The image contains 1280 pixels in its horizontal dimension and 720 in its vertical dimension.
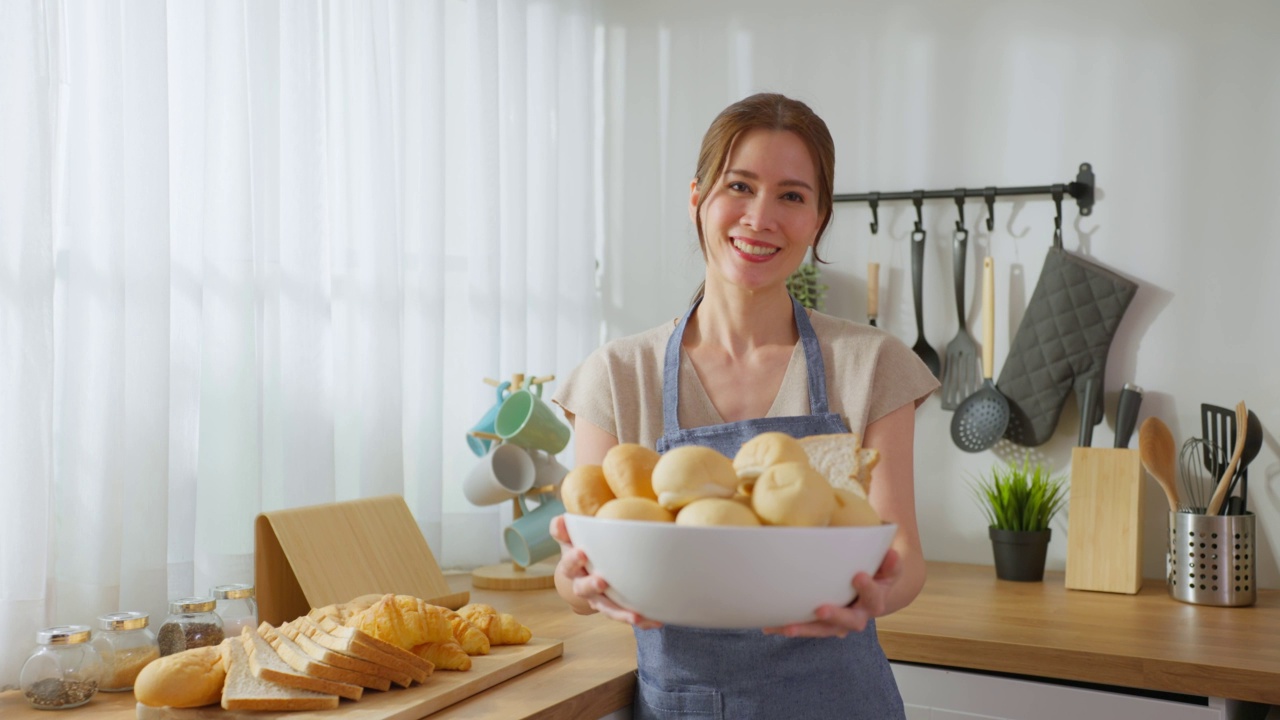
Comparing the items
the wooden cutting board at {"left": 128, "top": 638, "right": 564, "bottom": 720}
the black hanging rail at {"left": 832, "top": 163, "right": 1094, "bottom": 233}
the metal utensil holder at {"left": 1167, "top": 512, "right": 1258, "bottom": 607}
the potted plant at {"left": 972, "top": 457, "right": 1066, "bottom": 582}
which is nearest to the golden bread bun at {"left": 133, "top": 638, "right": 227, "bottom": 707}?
the wooden cutting board at {"left": 128, "top": 638, "right": 564, "bottom": 720}

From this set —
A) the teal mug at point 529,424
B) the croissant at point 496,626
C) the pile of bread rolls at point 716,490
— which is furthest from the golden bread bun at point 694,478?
the teal mug at point 529,424

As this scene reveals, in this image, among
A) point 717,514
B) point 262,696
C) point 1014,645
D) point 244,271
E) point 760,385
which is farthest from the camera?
point 244,271

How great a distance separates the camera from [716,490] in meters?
0.80

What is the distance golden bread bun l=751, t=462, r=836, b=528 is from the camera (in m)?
0.77

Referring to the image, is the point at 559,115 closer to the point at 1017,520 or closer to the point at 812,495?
the point at 1017,520

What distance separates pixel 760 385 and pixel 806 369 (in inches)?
2.1

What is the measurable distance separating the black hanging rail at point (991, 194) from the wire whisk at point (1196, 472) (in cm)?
46

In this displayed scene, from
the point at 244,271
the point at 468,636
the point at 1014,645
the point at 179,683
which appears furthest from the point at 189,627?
the point at 1014,645

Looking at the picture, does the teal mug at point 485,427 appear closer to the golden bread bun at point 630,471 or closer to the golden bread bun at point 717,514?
the golden bread bun at point 630,471

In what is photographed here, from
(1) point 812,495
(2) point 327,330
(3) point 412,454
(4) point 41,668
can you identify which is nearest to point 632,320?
(3) point 412,454

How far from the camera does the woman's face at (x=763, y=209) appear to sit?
113cm

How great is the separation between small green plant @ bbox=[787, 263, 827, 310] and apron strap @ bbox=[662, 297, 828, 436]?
994 millimetres

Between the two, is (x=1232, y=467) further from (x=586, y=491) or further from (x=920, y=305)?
(x=586, y=491)

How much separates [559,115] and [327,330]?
85cm
